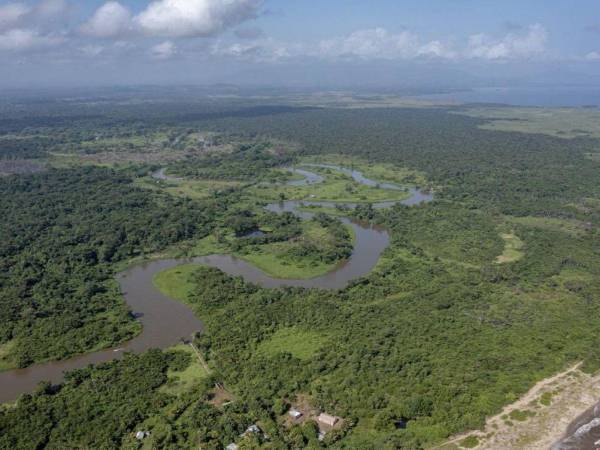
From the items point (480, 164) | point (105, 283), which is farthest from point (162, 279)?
point (480, 164)

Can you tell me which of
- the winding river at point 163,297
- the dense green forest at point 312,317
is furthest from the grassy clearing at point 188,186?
the winding river at point 163,297

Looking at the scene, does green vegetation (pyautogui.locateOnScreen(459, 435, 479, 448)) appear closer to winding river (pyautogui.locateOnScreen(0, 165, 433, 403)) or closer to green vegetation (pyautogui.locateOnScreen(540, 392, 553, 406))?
green vegetation (pyautogui.locateOnScreen(540, 392, 553, 406))

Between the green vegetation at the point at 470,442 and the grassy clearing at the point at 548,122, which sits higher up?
the grassy clearing at the point at 548,122

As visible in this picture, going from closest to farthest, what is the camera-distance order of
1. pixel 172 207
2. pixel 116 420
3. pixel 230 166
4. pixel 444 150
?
pixel 116 420
pixel 172 207
pixel 230 166
pixel 444 150

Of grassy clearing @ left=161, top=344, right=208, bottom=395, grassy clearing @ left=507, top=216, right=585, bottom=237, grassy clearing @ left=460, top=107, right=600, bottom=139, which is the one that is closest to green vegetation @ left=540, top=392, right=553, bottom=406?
grassy clearing @ left=161, top=344, right=208, bottom=395

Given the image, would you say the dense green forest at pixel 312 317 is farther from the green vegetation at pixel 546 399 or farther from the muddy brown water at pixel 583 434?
the muddy brown water at pixel 583 434

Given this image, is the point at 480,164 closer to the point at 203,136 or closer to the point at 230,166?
the point at 230,166
